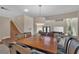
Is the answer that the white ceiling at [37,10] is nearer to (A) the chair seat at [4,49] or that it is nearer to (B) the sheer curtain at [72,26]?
(B) the sheer curtain at [72,26]

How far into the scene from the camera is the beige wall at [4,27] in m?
0.95

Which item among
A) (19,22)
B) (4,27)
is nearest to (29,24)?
(19,22)

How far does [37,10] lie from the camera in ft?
3.11

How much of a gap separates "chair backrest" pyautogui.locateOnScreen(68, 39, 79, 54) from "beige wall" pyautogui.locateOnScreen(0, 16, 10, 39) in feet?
2.43

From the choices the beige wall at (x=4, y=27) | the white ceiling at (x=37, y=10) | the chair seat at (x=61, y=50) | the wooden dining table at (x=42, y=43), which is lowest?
the chair seat at (x=61, y=50)

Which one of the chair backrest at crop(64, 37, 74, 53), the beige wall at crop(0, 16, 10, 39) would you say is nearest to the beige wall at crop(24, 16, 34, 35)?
the beige wall at crop(0, 16, 10, 39)

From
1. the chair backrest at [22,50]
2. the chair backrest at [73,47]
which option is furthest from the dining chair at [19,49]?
the chair backrest at [73,47]

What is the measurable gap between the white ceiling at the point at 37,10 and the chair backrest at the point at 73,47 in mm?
354

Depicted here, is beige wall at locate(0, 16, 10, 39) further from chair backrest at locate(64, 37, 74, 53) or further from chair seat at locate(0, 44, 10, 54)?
chair backrest at locate(64, 37, 74, 53)

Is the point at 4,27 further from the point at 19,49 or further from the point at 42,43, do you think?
the point at 42,43

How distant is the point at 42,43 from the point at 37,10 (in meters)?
0.44
